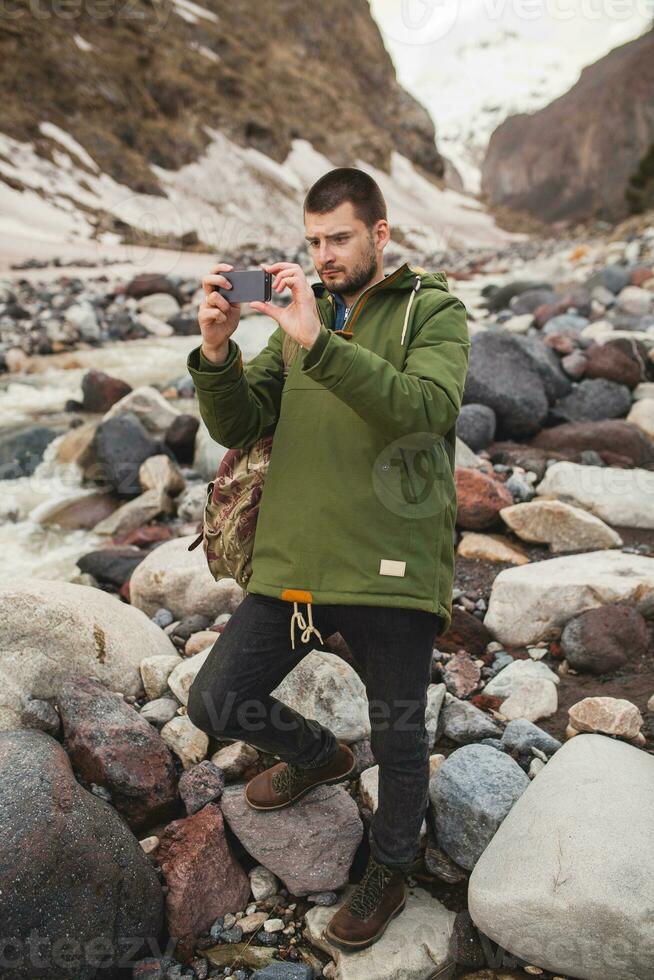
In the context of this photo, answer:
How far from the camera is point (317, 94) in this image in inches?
2633

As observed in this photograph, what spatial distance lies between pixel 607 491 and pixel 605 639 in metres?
1.79

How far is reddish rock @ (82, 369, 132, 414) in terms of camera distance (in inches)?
353

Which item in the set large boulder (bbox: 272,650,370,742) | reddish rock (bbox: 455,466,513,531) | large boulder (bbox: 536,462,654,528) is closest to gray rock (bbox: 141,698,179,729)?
large boulder (bbox: 272,650,370,742)

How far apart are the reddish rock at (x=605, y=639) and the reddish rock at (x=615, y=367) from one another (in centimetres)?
398

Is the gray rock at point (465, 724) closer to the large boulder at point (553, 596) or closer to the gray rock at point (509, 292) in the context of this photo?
the large boulder at point (553, 596)

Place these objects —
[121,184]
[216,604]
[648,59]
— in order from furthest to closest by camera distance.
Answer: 1. [648,59]
2. [121,184]
3. [216,604]

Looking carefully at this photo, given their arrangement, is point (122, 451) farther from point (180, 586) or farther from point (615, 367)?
point (615, 367)

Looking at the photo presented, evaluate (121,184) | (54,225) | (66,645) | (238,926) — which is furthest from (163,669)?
(121,184)

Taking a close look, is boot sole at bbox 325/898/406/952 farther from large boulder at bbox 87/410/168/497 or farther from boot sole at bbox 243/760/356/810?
large boulder at bbox 87/410/168/497

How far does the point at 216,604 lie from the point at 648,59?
121 meters

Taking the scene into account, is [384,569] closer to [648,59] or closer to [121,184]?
[121,184]

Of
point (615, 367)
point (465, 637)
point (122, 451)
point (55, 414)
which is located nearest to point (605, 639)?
point (465, 637)

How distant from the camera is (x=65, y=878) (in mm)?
2262

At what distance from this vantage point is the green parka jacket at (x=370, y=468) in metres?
2.10
